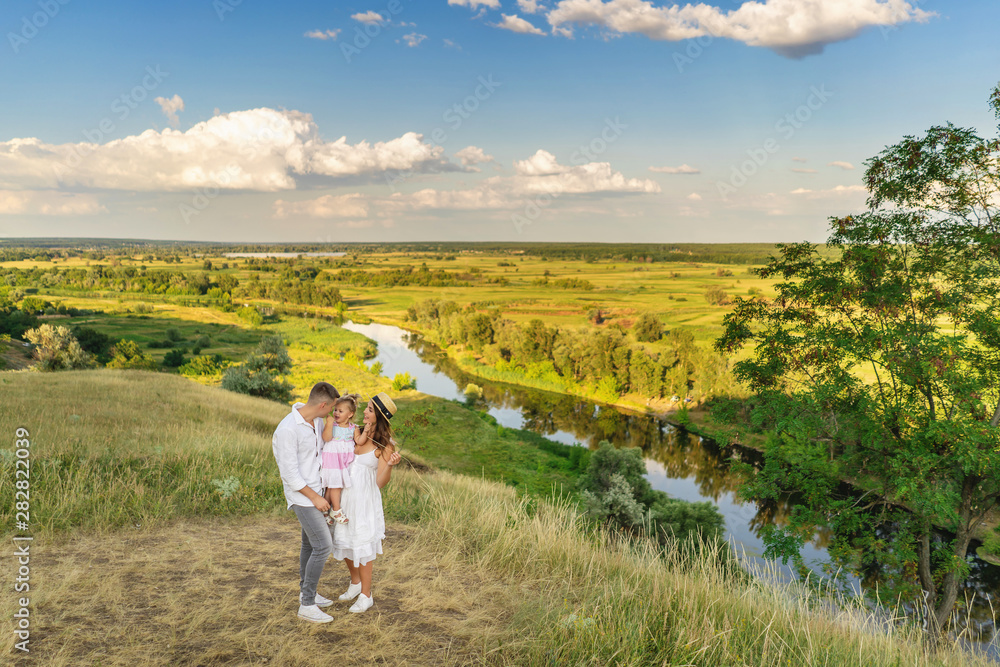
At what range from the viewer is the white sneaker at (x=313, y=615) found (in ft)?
15.8

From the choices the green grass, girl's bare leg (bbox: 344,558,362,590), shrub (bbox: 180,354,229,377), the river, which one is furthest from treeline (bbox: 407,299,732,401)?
girl's bare leg (bbox: 344,558,362,590)

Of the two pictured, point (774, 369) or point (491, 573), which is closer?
point (491, 573)

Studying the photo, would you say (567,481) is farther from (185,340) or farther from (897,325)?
(185,340)

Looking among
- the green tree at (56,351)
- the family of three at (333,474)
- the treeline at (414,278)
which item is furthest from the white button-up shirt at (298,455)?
the treeline at (414,278)

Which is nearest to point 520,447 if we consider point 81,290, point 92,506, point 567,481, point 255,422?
point 567,481

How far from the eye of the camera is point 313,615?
482 cm

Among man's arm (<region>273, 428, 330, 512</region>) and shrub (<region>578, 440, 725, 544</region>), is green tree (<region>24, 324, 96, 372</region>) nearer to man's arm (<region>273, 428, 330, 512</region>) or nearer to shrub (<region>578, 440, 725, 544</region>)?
shrub (<region>578, 440, 725, 544</region>)

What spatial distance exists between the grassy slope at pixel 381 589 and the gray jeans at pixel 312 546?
35cm

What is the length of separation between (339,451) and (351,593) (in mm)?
1745

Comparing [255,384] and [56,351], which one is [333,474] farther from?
[56,351]

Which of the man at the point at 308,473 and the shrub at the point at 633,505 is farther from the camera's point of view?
the shrub at the point at 633,505

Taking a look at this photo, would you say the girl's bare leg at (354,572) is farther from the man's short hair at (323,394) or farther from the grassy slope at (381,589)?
the man's short hair at (323,394)

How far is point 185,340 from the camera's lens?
251 ft

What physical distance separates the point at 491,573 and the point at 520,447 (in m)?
34.8
